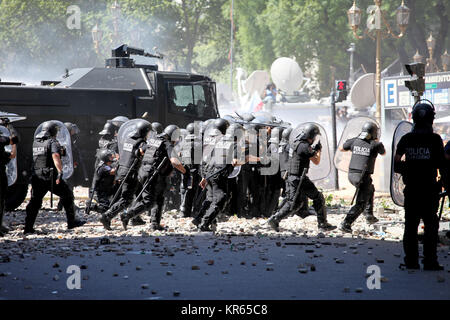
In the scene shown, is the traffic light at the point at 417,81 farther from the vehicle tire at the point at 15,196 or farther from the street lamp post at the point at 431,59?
the street lamp post at the point at 431,59

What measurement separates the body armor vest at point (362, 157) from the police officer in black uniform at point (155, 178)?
8.48 ft

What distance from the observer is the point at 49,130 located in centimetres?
1159

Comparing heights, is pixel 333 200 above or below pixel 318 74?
below

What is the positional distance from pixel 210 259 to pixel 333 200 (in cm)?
917

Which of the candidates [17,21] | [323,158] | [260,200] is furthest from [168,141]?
[17,21]

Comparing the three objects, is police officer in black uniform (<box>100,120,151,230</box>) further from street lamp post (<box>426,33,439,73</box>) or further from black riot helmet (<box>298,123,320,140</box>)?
street lamp post (<box>426,33,439,73</box>)

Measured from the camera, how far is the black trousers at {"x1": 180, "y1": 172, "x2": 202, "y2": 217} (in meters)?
13.5

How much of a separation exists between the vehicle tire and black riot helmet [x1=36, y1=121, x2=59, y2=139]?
10.2ft

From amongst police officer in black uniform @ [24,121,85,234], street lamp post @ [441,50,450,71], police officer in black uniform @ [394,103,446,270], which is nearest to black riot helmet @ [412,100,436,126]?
police officer in black uniform @ [394,103,446,270]

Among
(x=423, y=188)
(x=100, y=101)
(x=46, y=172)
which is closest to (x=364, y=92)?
(x=100, y=101)

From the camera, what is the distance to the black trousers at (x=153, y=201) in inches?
452
